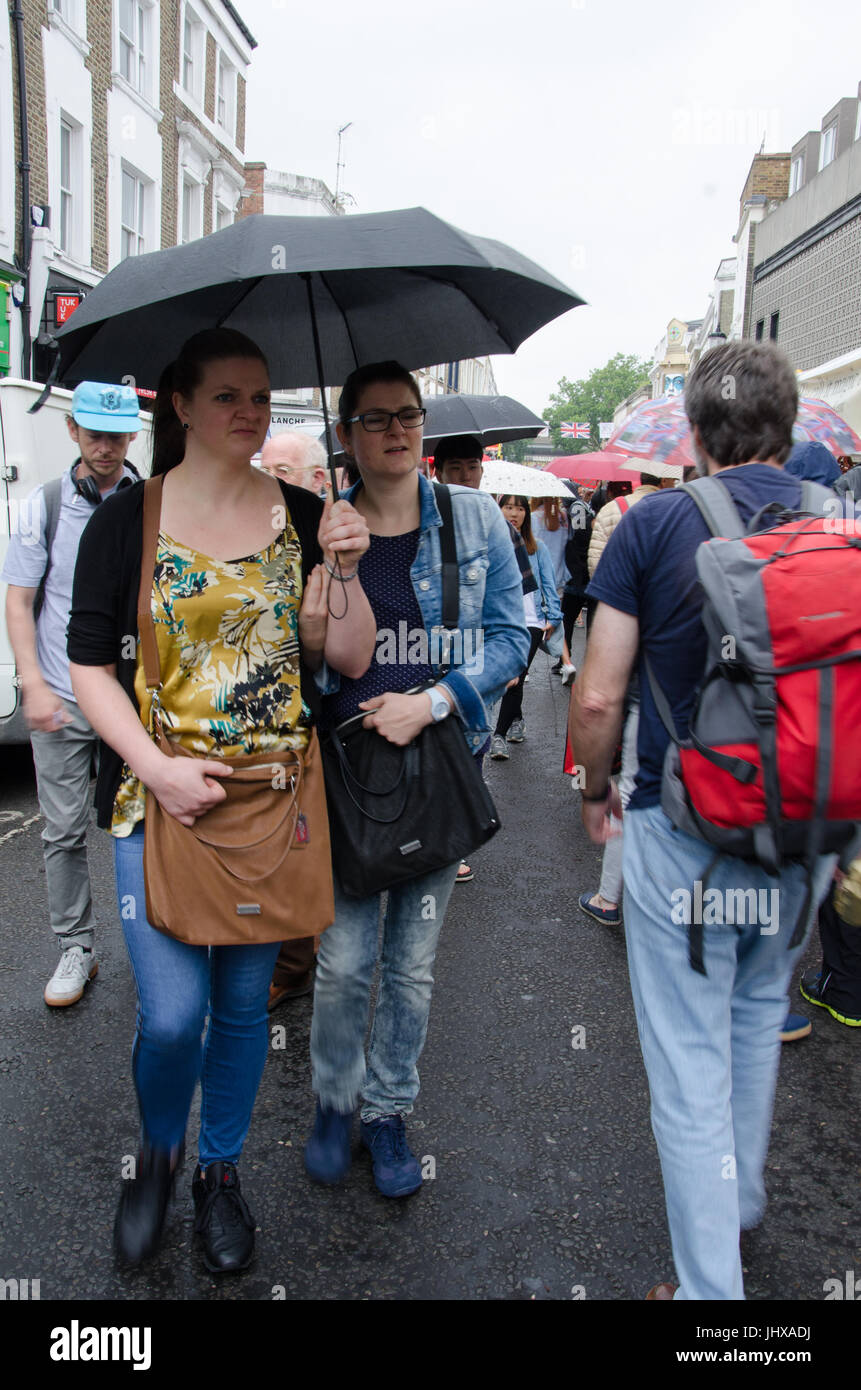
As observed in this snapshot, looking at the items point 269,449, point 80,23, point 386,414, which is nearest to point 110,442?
point 269,449

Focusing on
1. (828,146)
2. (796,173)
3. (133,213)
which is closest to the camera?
(133,213)

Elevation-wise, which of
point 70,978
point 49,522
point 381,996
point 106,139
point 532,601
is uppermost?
point 106,139

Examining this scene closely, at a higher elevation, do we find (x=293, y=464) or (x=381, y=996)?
(x=293, y=464)

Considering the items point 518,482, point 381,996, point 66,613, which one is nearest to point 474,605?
point 381,996

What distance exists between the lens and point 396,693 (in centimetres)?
244

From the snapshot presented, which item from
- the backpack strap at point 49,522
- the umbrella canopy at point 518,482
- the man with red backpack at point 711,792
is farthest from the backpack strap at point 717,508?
the umbrella canopy at point 518,482

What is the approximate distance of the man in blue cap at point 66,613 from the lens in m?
3.43

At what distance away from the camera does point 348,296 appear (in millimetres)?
2629

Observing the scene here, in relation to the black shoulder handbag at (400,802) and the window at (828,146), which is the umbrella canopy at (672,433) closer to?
the black shoulder handbag at (400,802)

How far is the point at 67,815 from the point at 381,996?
1532mm

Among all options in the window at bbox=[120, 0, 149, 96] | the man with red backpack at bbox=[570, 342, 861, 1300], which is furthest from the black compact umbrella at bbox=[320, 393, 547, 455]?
the window at bbox=[120, 0, 149, 96]

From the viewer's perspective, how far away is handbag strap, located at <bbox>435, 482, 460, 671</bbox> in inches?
97.8

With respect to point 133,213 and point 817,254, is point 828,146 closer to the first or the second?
point 817,254
